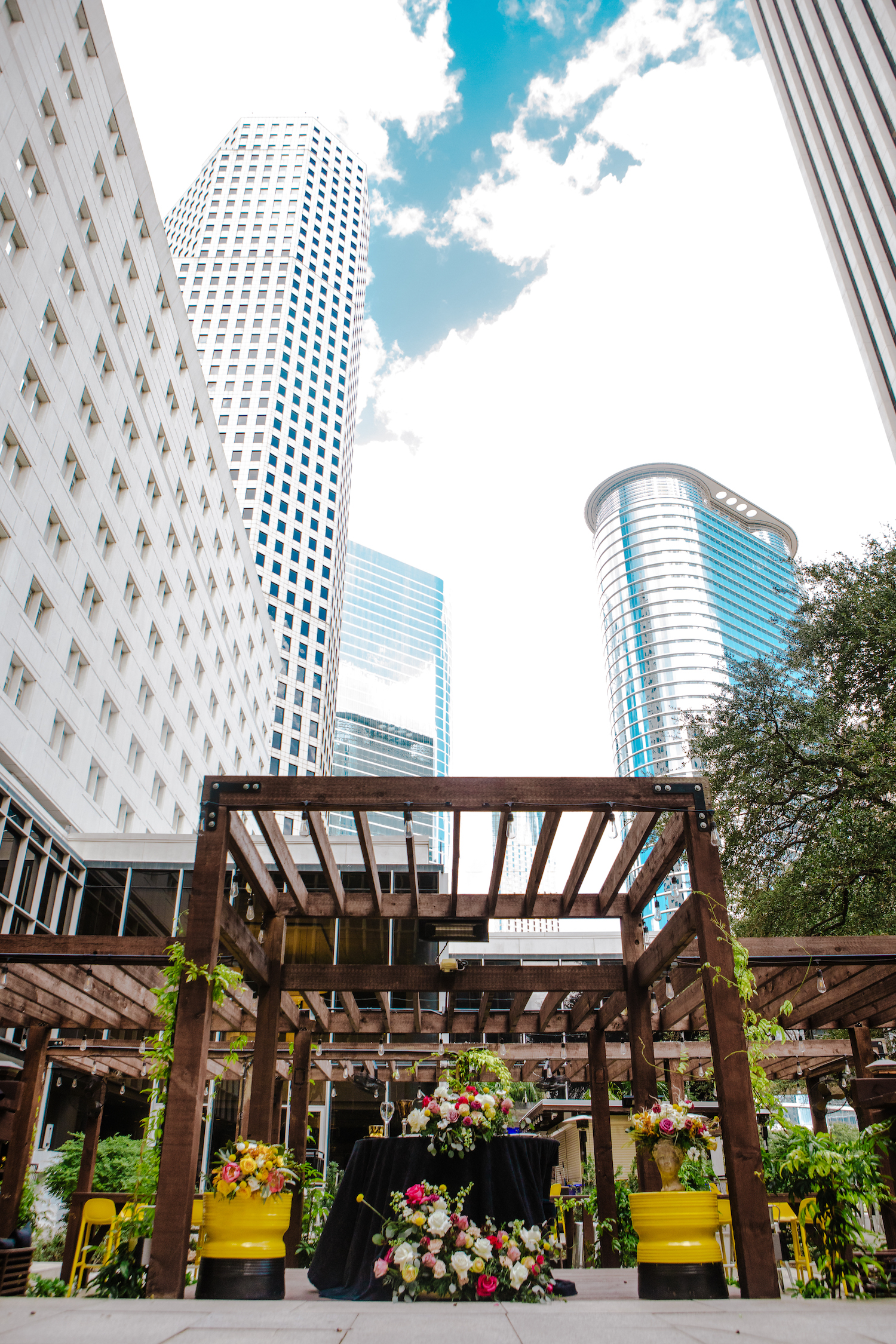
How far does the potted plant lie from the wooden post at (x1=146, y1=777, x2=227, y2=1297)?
0.47 ft

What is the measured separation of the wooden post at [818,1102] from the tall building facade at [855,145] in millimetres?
22667

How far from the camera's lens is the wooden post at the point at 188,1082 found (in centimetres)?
461

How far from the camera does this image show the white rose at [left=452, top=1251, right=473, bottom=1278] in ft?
14.9

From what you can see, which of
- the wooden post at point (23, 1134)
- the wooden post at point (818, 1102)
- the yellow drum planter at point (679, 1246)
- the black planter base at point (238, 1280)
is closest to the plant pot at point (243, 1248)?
the black planter base at point (238, 1280)

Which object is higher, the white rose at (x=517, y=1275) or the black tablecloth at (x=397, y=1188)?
the black tablecloth at (x=397, y=1188)

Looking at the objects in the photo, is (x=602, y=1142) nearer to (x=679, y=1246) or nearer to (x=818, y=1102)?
(x=818, y=1102)

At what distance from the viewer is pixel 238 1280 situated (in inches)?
182

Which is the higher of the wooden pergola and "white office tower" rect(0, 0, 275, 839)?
"white office tower" rect(0, 0, 275, 839)

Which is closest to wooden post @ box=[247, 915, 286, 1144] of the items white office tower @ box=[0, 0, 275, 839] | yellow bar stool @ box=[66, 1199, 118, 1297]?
yellow bar stool @ box=[66, 1199, 118, 1297]

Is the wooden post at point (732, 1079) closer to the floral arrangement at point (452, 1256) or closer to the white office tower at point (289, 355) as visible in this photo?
the floral arrangement at point (452, 1256)

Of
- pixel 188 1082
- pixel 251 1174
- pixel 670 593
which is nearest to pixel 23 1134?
pixel 188 1082

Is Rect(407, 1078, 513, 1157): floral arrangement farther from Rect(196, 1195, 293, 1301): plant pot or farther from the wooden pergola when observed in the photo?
the wooden pergola

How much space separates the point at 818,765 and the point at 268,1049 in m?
9.85

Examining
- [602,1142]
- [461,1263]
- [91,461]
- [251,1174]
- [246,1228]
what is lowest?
[461,1263]
